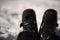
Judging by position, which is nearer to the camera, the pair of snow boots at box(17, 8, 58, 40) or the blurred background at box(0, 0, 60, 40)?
the pair of snow boots at box(17, 8, 58, 40)

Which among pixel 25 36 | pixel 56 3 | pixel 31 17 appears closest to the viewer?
pixel 25 36

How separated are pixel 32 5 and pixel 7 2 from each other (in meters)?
0.13

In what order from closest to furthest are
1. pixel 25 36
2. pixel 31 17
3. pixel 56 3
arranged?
pixel 25 36, pixel 31 17, pixel 56 3

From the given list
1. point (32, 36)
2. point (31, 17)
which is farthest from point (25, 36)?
point (31, 17)

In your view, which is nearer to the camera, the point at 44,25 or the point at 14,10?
the point at 44,25

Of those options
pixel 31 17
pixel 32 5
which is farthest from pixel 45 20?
pixel 32 5

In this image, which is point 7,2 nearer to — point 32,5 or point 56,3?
point 32,5

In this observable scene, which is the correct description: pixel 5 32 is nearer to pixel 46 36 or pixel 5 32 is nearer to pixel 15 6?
pixel 15 6

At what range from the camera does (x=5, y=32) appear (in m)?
0.87

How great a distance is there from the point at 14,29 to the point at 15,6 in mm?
117

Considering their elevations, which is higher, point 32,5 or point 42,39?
point 32,5

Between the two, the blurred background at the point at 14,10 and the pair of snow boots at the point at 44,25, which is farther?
the blurred background at the point at 14,10

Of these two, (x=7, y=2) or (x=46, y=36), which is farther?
(x=7, y=2)

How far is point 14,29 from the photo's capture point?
870 mm
